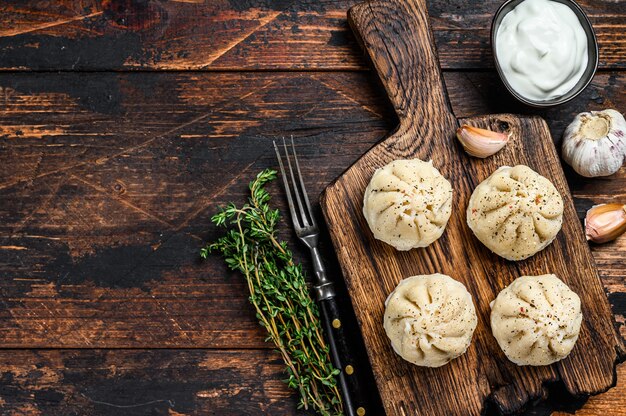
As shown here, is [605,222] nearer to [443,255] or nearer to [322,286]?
[443,255]

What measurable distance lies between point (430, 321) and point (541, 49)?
924 millimetres

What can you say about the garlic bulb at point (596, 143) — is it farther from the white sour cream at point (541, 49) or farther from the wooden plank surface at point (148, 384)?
the wooden plank surface at point (148, 384)

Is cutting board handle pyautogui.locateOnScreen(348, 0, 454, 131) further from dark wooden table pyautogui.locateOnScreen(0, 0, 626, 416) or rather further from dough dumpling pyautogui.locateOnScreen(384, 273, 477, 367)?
dough dumpling pyautogui.locateOnScreen(384, 273, 477, 367)

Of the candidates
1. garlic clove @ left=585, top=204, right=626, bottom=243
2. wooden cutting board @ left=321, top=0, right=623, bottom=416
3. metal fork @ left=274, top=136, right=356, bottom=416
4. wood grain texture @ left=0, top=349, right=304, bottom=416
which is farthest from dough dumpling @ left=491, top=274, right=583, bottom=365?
wood grain texture @ left=0, top=349, right=304, bottom=416

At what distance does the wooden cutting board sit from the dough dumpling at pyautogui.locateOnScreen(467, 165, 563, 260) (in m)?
0.08

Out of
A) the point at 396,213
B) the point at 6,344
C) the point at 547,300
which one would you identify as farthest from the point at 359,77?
the point at 6,344

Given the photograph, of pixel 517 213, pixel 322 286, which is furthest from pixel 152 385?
pixel 517 213

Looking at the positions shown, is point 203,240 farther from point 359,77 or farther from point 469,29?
point 469,29

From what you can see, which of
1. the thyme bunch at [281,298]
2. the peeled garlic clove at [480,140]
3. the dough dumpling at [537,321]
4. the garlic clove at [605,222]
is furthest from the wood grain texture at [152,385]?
the garlic clove at [605,222]

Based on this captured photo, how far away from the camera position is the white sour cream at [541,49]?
2232 mm

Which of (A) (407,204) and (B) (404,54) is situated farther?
(B) (404,54)

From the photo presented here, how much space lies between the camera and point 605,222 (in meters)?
2.37

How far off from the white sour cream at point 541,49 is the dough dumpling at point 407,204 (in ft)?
1.41

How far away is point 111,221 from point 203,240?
1.09 ft
